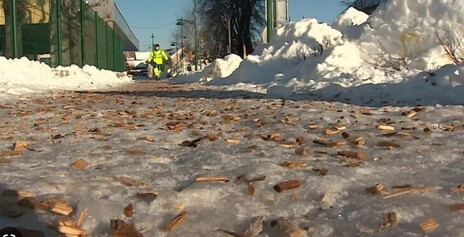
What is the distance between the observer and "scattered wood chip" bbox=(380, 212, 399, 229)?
2.11 metres

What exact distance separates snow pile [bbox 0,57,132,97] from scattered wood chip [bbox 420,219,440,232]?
24.9 feet

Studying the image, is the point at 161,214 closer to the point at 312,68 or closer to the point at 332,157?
the point at 332,157

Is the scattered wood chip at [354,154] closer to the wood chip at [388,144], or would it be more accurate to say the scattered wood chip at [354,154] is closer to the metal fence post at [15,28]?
the wood chip at [388,144]

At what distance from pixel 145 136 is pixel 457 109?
2.94 metres

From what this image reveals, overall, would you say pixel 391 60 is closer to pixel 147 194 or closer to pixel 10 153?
pixel 10 153

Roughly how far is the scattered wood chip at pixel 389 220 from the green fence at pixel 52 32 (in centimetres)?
1148

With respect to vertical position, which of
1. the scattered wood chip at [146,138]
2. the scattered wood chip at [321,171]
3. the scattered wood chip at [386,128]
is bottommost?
the scattered wood chip at [321,171]

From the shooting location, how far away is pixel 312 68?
11.3 meters

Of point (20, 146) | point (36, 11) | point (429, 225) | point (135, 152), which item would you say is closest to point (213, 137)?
point (135, 152)

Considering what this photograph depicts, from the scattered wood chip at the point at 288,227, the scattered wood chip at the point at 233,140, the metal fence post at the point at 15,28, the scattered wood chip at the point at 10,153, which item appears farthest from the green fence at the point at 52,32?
the scattered wood chip at the point at 288,227

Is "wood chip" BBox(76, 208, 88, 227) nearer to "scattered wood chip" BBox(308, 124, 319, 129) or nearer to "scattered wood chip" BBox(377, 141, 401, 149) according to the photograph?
"scattered wood chip" BBox(377, 141, 401, 149)

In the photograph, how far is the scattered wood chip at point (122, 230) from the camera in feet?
6.71

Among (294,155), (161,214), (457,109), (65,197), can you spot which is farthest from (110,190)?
(457,109)

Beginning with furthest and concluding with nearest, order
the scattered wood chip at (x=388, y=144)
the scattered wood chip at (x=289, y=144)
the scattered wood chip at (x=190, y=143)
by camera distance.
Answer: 1. the scattered wood chip at (x=190, y=143)
2. the scattered wood chip at (x=289, y=144)
3. the scattered wood chip at (x=388, y=144)
